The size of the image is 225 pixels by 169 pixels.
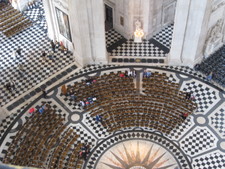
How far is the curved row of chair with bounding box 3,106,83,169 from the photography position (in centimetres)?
2107

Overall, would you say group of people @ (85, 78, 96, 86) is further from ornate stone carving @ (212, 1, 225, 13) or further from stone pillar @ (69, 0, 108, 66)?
ornate stone carving @ (212, 1, 225, 13)

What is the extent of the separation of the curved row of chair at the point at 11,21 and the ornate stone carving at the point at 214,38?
17304 mm

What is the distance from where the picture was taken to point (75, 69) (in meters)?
27.0

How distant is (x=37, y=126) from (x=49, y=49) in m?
8.69

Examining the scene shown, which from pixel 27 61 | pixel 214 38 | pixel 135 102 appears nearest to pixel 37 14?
pixel 27 61

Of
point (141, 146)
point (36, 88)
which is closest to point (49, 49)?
point (36, 88)

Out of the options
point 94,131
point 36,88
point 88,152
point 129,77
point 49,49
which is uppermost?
point 49,49

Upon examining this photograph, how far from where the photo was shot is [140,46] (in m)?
28.8

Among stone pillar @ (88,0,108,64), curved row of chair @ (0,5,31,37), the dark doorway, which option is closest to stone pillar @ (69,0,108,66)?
stone pillar @ (88,0,108,64)

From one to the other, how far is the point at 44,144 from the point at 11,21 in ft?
49.1

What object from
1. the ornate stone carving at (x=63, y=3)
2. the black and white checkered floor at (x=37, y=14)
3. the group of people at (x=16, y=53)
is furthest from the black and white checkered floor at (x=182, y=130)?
the black and white checkered floor at (x=37, y=14)

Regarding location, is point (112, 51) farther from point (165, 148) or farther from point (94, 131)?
point (165, 148)

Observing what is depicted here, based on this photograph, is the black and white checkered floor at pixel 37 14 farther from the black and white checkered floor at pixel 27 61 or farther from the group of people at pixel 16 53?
the group of people at pixel 16 53

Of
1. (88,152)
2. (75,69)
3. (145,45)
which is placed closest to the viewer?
(88,152)
